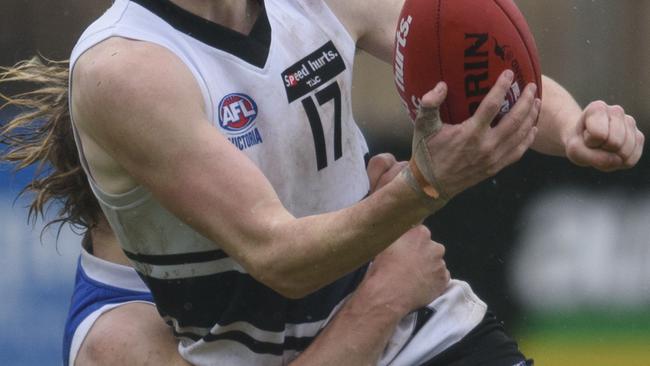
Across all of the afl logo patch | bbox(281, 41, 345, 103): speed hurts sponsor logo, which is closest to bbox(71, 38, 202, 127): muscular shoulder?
the afl logo patch

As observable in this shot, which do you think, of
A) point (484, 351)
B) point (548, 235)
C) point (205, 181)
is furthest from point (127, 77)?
point (548, 235)

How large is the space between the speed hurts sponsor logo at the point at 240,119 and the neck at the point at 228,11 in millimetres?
205

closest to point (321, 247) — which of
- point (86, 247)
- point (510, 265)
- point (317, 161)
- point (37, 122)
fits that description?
point (317, 161)

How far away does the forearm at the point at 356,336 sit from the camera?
110 inches

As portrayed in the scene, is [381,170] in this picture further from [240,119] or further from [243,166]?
[243,166]

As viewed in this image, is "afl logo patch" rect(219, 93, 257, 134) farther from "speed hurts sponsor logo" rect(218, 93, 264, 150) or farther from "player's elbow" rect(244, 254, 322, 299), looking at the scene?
"player's elbow" rect(244, 254, 322, 299)

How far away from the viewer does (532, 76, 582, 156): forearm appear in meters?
2.77

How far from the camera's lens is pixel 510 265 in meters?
5.00

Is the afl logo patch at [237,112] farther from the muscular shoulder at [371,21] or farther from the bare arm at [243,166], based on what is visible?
the muscular shoulder at [371,21]

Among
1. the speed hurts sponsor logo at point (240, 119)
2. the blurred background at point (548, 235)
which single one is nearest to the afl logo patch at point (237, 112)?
the speed hurts sponsor logo at point (240, 119)

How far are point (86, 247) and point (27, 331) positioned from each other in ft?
4.64

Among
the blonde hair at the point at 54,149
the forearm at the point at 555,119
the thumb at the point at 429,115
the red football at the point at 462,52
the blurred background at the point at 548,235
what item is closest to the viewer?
the thumb at the point at 429,115

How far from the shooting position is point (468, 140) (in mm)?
2092

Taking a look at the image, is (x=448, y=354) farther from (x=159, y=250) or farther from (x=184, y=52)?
(x=184, y=52)
